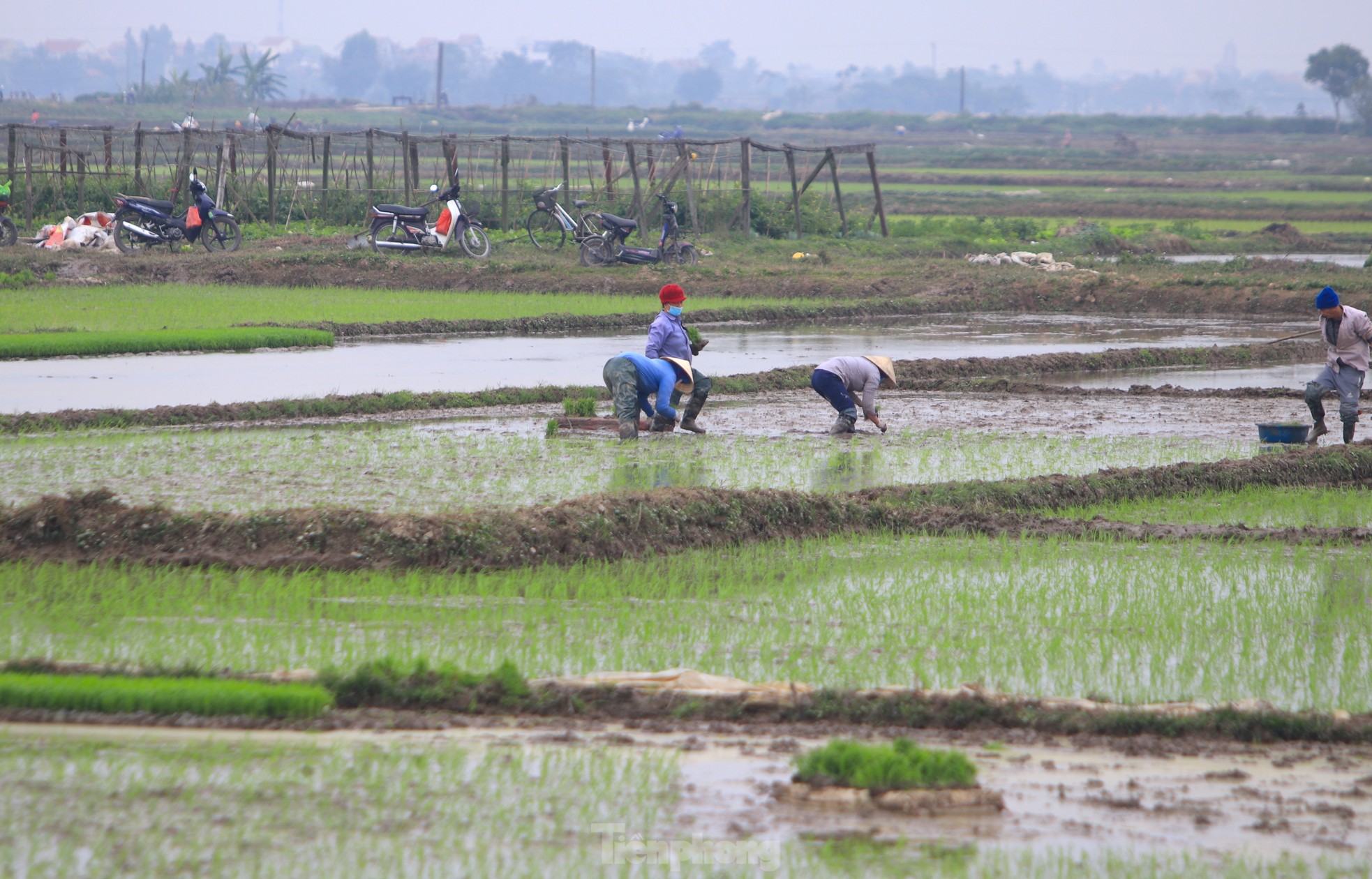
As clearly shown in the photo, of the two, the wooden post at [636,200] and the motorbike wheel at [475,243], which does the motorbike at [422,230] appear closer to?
the motorbike wheel at [475,243]

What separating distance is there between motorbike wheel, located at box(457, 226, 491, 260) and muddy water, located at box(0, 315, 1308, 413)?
605cm

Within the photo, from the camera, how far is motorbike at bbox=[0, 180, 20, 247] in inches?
830

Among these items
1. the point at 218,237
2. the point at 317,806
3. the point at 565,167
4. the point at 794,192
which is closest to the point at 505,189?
the point at 565,167

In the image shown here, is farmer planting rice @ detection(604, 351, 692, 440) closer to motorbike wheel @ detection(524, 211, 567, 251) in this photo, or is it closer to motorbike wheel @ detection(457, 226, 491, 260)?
motorbike wheel @ detection(457, 226, 491, 260)

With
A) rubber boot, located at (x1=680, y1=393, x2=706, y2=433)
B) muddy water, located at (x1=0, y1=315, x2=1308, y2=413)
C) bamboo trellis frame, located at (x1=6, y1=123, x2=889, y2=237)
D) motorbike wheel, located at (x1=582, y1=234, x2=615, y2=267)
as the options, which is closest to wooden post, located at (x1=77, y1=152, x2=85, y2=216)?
Result: bamboo trellis frame, located at (x1=6, y1=123, x2=889, y2=237)

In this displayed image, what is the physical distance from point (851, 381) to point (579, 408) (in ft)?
7.23

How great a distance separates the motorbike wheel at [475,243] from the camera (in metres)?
22.1

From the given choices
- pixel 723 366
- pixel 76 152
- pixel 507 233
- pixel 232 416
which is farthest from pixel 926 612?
pixel 76 152

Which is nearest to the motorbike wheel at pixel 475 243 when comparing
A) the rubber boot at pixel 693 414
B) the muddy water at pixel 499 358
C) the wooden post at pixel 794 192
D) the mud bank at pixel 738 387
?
the muddy water at pixel 499 358

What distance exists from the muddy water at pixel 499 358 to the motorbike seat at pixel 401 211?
253 inches

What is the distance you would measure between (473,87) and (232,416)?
621 feet

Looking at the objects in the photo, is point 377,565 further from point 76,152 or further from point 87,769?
point 76,152

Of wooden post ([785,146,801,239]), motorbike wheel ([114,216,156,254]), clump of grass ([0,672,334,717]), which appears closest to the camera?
clump of grass ([0,672,334,717])

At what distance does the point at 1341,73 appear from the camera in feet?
342
